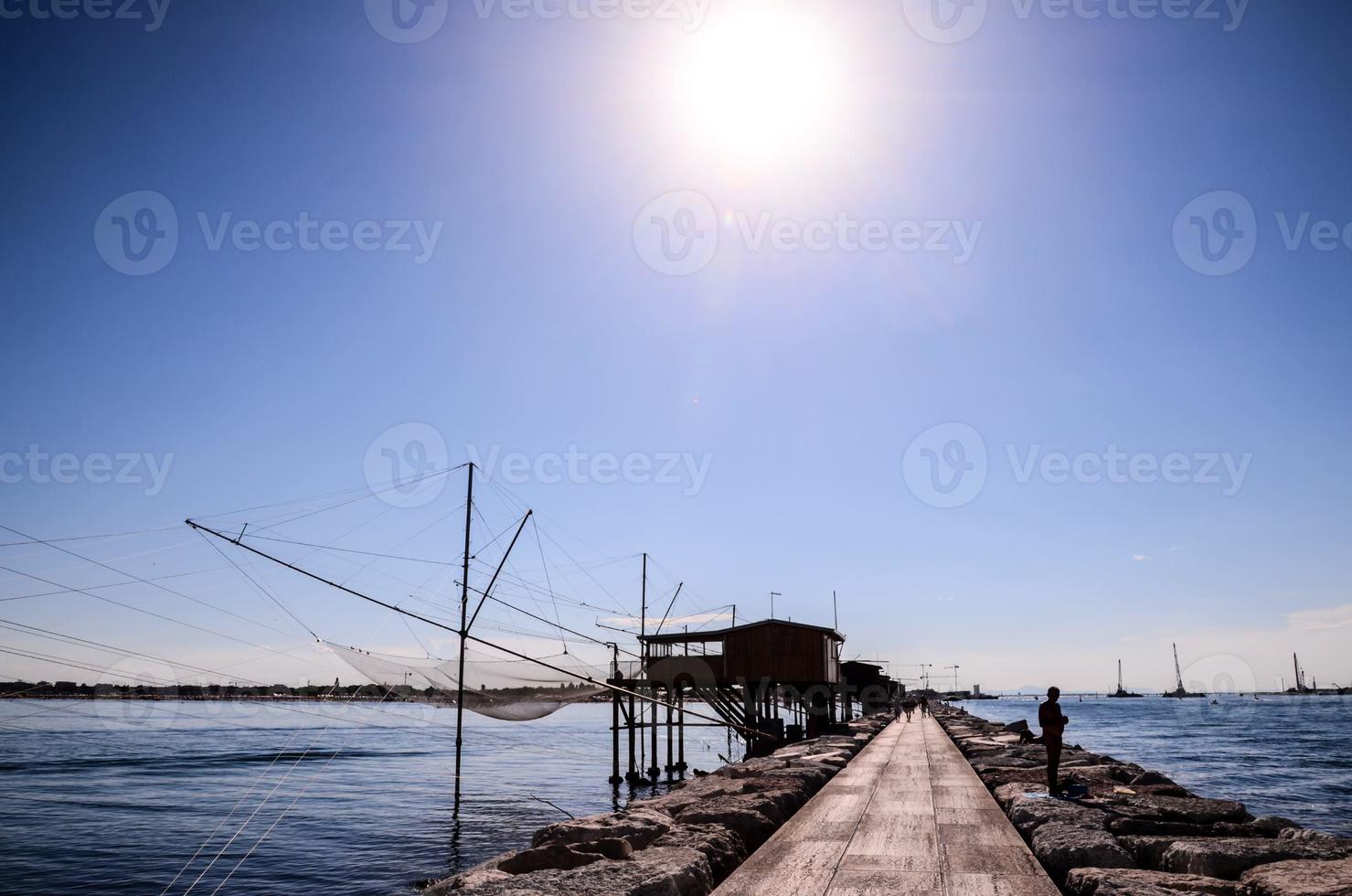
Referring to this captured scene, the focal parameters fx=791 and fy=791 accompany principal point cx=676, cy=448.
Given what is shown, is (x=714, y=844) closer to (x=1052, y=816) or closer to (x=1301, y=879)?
A: (x=1052, y=816)

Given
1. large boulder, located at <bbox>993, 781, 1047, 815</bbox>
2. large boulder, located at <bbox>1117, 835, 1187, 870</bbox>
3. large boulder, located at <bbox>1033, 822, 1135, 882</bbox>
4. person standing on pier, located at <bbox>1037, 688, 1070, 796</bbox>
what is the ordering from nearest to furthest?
large boulder, located at <bbox>1033, 822, 1135, 882</bbox> → large boulder, located at <bbox>1117, 835, 1187, 870</bbox> → large boulder, located at <bbox>993, 781, 1047, 815</bbox> → person standing on pier, located at <bbox>1037, 688, 1070, 796</bbox>

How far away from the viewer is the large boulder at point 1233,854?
704cm

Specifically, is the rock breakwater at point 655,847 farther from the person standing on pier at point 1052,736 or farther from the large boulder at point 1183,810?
the large boulder at point 1183,810

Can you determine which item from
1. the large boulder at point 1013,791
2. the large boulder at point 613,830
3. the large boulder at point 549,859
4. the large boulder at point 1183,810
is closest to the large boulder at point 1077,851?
the large boulder at point 1183,810

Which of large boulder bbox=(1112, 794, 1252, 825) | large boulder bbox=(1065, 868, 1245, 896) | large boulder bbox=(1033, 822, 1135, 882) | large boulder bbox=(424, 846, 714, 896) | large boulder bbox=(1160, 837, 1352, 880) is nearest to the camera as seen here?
large boulder bbox=(1065, 868, 1245, 896)

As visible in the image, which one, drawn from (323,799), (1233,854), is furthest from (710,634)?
(1233,854)

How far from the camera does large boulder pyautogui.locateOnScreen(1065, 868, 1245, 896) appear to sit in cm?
609

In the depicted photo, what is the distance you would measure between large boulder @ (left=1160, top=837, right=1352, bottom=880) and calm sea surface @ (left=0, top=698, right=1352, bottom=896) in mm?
18469

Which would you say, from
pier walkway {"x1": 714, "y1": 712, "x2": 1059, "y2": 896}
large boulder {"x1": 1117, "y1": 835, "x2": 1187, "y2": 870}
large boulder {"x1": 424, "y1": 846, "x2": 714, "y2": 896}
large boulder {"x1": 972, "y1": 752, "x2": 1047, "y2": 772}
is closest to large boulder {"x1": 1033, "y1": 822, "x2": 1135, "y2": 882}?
pier walkway {"x1": 714, "y1": 712, "x2": 1059, "y2": 896}

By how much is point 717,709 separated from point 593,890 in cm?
3796

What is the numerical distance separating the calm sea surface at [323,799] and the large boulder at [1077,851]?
17.5 m

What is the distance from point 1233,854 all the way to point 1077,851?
1.36 meters

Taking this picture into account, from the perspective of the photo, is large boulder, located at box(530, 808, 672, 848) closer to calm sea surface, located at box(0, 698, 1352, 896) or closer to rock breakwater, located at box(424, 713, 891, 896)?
rock breakwater, located at box(424, 713, 891, 896)

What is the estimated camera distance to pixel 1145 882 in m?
6.15
